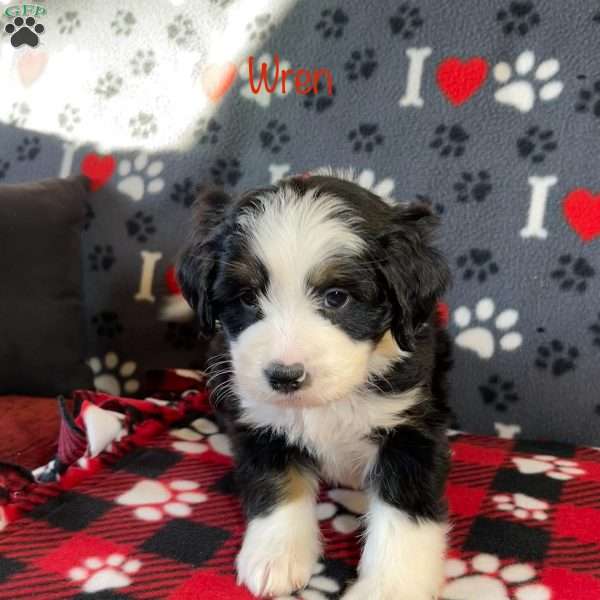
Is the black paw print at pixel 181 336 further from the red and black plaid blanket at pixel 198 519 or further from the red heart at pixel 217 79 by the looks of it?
the red heart at pixel 217 79

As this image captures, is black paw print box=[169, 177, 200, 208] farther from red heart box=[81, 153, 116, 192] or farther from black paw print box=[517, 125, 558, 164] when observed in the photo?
black paw print box=[517, 125, 558, 164]

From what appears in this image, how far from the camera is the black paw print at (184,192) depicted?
2800mm

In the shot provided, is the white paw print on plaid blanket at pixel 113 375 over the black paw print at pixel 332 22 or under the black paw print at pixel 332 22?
under

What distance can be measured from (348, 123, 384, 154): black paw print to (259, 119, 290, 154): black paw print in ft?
0.85

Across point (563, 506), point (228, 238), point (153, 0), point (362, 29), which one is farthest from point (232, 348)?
point (153, 0)

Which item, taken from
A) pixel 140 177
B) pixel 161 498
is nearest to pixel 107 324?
pixel 140 177

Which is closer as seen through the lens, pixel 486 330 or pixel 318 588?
pixel 318 588

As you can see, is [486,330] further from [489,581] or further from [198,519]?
[198,519]

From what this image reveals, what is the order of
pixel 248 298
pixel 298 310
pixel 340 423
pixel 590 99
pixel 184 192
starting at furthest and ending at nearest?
pixel 184 192, pixel 590 99, pixel 340 423, pixel 248 298, pixel 298 310

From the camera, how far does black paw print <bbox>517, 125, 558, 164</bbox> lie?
236 centimetres

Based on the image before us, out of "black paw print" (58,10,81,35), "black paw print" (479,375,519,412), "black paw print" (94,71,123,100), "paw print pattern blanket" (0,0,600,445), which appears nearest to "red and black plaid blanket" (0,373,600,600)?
"black paw print" (479,375,519,412)

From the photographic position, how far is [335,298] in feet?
5.41

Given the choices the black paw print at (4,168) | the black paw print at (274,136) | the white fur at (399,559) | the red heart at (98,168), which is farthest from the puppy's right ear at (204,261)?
the black paw print at (4,168)

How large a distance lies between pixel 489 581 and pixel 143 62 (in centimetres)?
234
